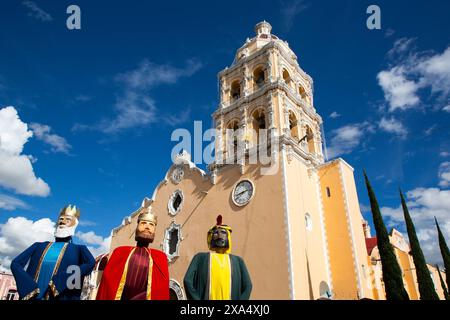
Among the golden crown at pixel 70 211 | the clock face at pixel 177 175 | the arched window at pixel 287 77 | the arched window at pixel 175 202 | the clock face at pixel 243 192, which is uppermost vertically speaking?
the arched window at pixel 287 77

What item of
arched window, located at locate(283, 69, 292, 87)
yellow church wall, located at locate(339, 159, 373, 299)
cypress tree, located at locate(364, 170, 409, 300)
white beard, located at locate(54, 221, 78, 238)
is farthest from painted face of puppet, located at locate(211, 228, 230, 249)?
arched window, located at locate(283, 69, 292, 87)

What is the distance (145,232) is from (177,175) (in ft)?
52.0

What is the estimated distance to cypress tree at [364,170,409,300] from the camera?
12.6m

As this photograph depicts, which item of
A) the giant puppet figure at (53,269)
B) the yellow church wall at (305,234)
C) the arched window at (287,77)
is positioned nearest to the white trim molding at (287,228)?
the yellow church wall at (305,234)

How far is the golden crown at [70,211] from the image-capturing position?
5.30 meters

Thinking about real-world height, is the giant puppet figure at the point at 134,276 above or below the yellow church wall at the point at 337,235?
below

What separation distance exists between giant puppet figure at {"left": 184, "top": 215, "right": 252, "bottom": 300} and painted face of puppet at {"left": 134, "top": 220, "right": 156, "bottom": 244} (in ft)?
2.46

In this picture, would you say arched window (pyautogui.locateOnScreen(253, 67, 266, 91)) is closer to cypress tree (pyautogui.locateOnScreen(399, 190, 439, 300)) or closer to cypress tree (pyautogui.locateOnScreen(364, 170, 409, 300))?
cypress tree (pyautogui.locateOnScreen(364, 170, 409, 300))

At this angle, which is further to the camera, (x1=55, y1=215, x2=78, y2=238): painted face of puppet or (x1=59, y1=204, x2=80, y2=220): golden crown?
(x1=59, y1=204, x2=80, y2=220): golden crown

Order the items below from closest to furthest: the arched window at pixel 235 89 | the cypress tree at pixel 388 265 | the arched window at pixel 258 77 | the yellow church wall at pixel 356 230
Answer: the cypress tree at pixel 388 265 → the yellow church wall at pixel 356 230 → the arched window at pixel 258 77 → the arched window at pixel 235 89

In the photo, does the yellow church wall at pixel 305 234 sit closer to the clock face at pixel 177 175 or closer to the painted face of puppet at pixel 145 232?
the clock face at pixel 177 175

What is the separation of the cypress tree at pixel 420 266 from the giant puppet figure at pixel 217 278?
1232 centimetres
